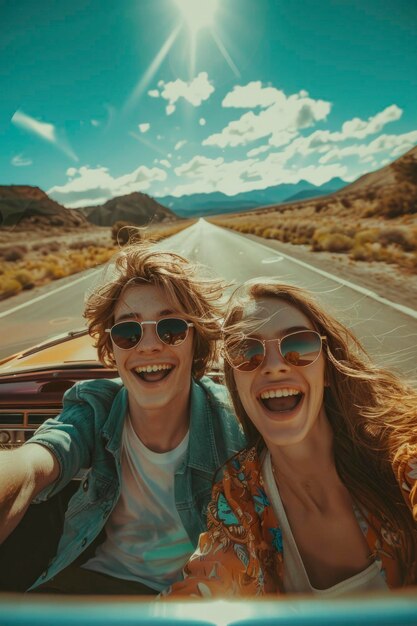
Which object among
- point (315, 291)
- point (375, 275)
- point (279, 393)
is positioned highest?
point (279, 393)

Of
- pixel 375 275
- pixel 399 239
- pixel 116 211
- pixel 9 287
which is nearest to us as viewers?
pixel 375 275

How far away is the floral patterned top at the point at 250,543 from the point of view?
133 centimetres

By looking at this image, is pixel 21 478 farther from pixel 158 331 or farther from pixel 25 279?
pixel 25 279

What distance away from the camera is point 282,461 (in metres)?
1.66

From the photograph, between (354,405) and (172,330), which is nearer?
(354,405)

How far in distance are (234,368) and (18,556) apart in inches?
59.8

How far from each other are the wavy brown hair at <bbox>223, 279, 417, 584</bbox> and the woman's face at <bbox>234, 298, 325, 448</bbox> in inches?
2.8

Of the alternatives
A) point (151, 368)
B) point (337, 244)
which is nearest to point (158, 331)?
point (151, 368)

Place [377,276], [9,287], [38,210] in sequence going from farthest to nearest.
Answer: [38,210] < [9,287] < [377,276]

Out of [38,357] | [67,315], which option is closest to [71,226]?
[67,315]

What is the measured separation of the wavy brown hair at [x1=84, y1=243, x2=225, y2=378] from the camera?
1.99 m

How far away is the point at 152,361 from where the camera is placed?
190cm

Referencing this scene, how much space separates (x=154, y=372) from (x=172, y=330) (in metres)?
0.20

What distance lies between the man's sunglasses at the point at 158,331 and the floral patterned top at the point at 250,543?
2.03ft
